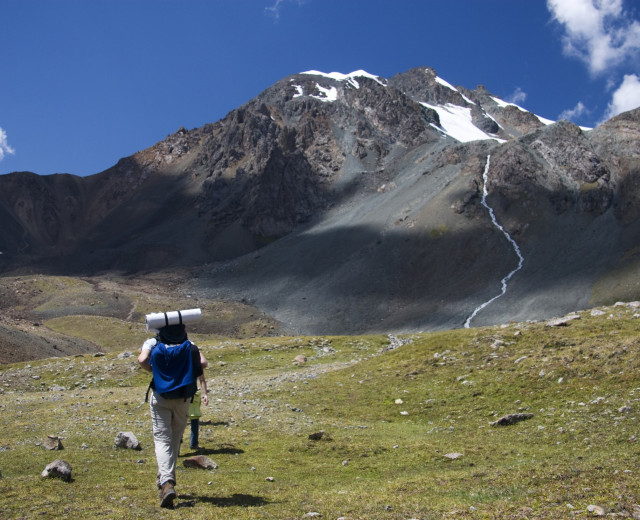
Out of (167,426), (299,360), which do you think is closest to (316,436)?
(167,426)

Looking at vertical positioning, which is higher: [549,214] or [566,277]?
[549,214]

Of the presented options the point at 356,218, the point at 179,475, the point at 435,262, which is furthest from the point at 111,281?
the point at 179,475

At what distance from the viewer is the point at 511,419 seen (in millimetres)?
21484

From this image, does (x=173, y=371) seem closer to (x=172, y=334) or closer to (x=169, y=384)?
(x=169, y=384)

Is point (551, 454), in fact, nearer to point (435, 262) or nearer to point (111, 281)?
point (435, 262)

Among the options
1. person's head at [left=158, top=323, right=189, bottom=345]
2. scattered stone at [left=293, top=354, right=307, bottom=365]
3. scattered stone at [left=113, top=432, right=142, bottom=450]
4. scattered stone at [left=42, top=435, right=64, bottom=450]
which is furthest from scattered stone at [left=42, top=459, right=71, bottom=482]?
scattered stone at [left=293, top=354, right=307, bottom=365]

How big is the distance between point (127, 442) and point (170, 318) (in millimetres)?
7931

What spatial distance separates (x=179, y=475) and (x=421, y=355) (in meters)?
23.8

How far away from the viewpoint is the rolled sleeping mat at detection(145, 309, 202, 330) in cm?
1287

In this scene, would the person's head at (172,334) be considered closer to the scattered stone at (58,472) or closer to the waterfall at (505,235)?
the scattered stone at (58,472)

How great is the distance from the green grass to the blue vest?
2.44m

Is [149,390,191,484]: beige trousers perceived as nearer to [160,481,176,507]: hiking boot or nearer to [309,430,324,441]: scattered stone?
[160,481,176,507]: hiking boot

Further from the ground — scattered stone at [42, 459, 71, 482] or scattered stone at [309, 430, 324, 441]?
scattered stone at [42, 459, 71, 482]

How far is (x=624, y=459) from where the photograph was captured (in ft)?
45.3
